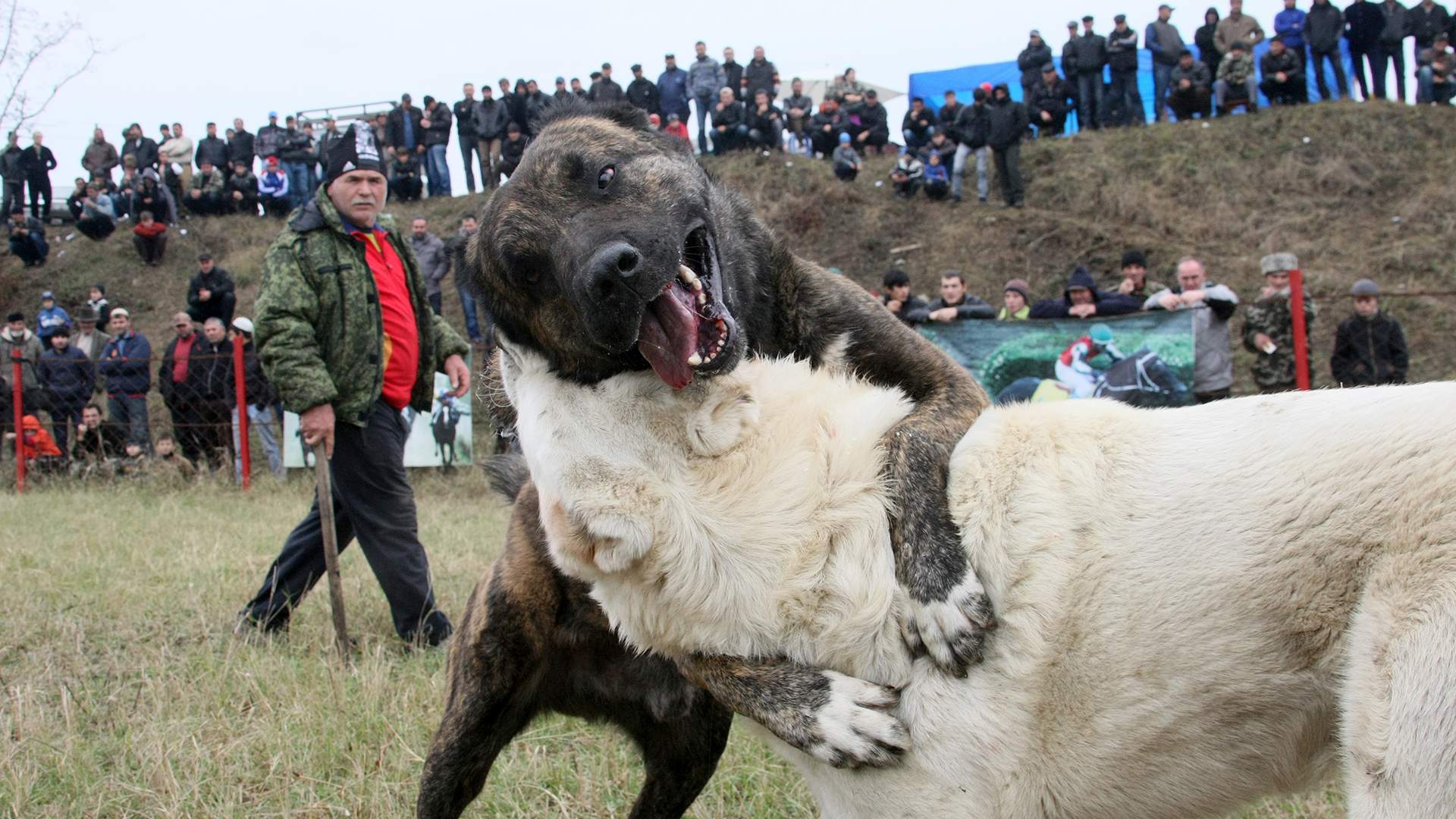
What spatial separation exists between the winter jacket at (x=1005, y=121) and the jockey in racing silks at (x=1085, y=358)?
9683mm

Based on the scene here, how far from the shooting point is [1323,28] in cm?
1800

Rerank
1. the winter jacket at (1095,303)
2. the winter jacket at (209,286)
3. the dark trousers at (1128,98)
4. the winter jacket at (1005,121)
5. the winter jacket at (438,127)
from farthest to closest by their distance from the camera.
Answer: the winter jacket at (438,127)
the dark trousers at (1128,98)
the winter jacket at (1005,121)
the winter jacket at (209,286)
the winter jacket at (1095,303)

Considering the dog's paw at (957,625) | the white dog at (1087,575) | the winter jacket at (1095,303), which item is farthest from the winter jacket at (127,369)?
the dog's paw at (957,625)

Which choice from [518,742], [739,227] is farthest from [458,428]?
[739,227]

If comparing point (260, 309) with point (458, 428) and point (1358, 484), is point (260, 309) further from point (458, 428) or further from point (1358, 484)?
point (458, 428)

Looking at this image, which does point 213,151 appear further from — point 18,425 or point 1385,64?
point 1385,64

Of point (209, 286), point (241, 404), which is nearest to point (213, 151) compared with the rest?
point (209, 286)

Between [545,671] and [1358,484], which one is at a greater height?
[1358,484]

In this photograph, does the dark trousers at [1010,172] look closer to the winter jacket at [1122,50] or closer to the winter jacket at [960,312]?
the winter jacket at [1122,50]

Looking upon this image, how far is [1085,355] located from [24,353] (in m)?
14.2

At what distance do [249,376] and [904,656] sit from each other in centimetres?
1271

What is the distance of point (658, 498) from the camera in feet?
6.35

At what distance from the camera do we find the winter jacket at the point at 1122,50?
18.4 meters

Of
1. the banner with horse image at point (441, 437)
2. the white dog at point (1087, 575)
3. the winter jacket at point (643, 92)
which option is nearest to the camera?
the white dog at point (1087, 575)
